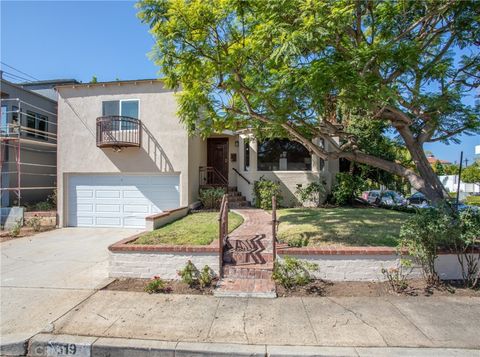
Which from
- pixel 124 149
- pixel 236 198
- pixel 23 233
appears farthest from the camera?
pixel 236 198

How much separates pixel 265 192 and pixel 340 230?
4.34 meters

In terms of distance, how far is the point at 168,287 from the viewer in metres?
5.10

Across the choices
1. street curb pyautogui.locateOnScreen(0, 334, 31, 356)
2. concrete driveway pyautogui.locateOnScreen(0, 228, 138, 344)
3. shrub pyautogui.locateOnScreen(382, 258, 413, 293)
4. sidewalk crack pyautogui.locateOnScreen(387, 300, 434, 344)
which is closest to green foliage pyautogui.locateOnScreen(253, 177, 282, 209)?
concrete driveway pyautogui.locateOnScreen(0, 228, 138, 344)

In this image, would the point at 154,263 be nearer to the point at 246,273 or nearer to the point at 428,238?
the point at 246,273

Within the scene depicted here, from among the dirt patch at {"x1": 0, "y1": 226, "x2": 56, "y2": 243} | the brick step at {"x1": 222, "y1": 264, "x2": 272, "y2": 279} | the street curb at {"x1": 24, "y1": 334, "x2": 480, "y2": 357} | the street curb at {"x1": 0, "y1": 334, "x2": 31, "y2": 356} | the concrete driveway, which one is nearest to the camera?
the street curb at {"x1": 24, "y1": 334, "x2": 480, "y2": 357}

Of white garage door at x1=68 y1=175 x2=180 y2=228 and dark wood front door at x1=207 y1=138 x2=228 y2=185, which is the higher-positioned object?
dark wood front door at x1=207 y1=138 x2=228 y2=185

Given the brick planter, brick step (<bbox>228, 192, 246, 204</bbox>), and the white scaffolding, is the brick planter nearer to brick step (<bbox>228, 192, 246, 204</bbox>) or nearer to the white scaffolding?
brick step (<bbox>228, 192, 246, 204</bbox>)

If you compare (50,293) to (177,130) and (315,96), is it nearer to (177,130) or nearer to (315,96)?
(315,96)

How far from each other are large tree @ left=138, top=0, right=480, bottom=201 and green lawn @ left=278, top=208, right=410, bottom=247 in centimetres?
146

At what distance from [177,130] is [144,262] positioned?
6247 millimetres

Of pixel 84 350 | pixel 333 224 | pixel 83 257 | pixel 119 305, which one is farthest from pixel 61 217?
pixel 333 224

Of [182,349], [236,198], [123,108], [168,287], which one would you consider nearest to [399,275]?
[182,349]

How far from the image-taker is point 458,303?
4418mm

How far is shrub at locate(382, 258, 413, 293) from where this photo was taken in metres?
4.83
